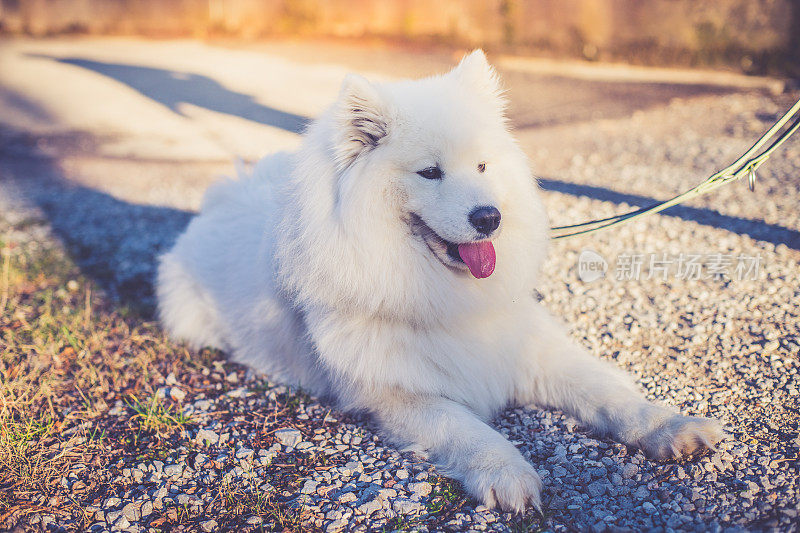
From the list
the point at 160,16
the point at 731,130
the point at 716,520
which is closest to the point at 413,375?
the point at 716,520

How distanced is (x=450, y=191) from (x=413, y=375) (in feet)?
2.63

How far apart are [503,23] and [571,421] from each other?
9.97 metres

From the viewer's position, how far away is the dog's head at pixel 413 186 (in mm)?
2350

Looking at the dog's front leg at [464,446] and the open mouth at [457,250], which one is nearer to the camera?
the dog's front leg at [464,446]

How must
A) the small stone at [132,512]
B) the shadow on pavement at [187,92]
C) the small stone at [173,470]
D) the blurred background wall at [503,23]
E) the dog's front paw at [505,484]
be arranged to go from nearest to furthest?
the dog's front paw at [505,484] < the small stone at [132,512] < the small stone at [173,470] < the shadow on pavement at [187,92] < the blurred background wall at [503,23]

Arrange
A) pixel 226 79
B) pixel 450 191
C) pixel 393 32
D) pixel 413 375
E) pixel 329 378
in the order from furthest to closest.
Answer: pixel 393 32
pixel 226 79
pixel 329 378
pixel 413 375
pixel 450 191

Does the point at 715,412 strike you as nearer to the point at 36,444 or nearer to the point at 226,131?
the point at 36,444

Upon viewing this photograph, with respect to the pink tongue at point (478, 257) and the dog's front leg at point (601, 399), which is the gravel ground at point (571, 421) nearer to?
the dog's front leg at point (601, 399)

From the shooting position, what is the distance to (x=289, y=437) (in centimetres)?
277

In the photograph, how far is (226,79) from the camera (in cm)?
971

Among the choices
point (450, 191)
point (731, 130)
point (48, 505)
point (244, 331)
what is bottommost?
point (48, 505)

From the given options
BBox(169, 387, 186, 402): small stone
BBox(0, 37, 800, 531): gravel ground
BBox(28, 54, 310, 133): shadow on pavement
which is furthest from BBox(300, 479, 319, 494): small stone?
BBox(28, 54, 310, 133): shadow on pavement

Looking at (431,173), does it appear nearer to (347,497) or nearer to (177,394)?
(347,497)

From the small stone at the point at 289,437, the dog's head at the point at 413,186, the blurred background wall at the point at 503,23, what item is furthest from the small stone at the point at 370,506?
the blurred background wall at the point at 503,23
